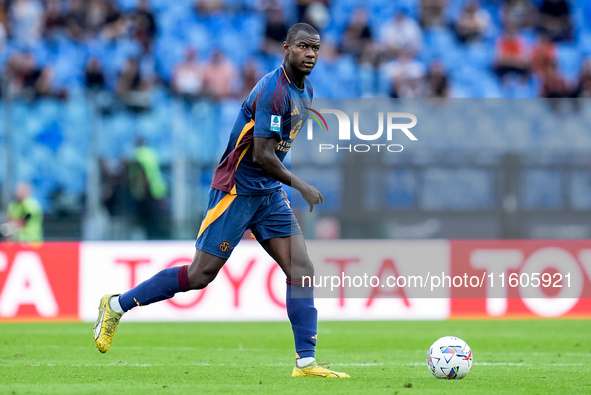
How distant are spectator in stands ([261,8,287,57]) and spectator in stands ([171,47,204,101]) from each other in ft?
4.43

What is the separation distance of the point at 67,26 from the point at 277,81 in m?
12.2

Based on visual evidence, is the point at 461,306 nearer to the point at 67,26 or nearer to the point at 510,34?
the point at 510,34

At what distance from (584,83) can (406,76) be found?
10.1 ft

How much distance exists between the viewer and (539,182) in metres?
12.0

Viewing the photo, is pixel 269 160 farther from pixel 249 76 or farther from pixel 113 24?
pixel 113 24

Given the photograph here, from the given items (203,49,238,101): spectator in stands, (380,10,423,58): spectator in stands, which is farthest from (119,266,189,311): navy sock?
(380,10,423,58): spectator in stands

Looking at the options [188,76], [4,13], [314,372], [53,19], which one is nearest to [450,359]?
[314,372]

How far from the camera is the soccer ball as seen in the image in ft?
20.0

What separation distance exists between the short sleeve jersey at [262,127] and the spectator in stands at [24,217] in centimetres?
745

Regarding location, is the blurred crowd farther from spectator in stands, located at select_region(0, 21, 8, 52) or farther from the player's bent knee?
the player's bent knee

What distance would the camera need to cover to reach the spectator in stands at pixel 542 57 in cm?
1673

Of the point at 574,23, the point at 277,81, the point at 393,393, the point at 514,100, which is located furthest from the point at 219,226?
the point at 574,23

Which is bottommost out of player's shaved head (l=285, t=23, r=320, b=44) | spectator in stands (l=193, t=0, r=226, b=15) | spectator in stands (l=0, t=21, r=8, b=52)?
player's shaved head (l=285, t=23, r=320, b=44)

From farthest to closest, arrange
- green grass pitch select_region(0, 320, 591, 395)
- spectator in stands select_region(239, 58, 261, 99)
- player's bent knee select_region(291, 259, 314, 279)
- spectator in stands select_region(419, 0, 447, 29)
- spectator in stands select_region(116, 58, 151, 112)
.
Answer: spectator in stands select_region(419, 0, 447, 29), spectator in stands select_region(116, 58, 151, 112), spectator in stands select_region(239, 58, 261, 99), player's bent knee select_region(291, 259, 314, 279), green grass pitch select_region(0, 320, 591, 395)
